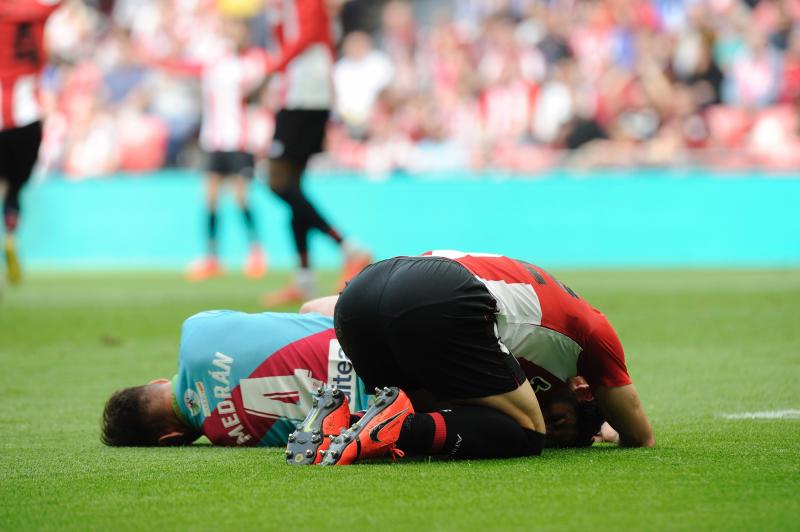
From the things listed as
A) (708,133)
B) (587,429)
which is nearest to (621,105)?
(708,133)

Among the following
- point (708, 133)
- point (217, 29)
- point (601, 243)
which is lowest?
point (601, 243)

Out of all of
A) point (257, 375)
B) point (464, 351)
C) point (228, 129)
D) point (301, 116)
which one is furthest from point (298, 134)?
point (464, 351)

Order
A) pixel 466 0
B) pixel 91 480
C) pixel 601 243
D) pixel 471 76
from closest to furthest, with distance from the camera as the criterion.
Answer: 1. pixel 91 480
2. pixel 601 243
3. pixel 471 76
4. pixel 466 0

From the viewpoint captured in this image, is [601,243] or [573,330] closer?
[573,330]

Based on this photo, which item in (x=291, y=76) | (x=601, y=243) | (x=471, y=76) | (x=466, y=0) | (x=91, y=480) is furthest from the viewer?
(x=466, y=0)

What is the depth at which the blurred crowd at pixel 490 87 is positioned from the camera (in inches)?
664

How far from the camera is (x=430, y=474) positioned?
3.96 metres

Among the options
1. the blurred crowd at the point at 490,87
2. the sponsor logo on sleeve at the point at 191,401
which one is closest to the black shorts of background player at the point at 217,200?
the blurred crowd at the point at 490,87

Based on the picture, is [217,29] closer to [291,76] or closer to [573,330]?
[291,76]

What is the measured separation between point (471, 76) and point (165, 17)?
232 inches

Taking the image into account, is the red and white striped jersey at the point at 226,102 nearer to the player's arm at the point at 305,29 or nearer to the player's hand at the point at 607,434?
the player's arm at the point at 305,29

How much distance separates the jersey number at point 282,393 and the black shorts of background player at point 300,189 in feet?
19.3

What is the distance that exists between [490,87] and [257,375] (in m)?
14.8

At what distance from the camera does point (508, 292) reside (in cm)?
423
